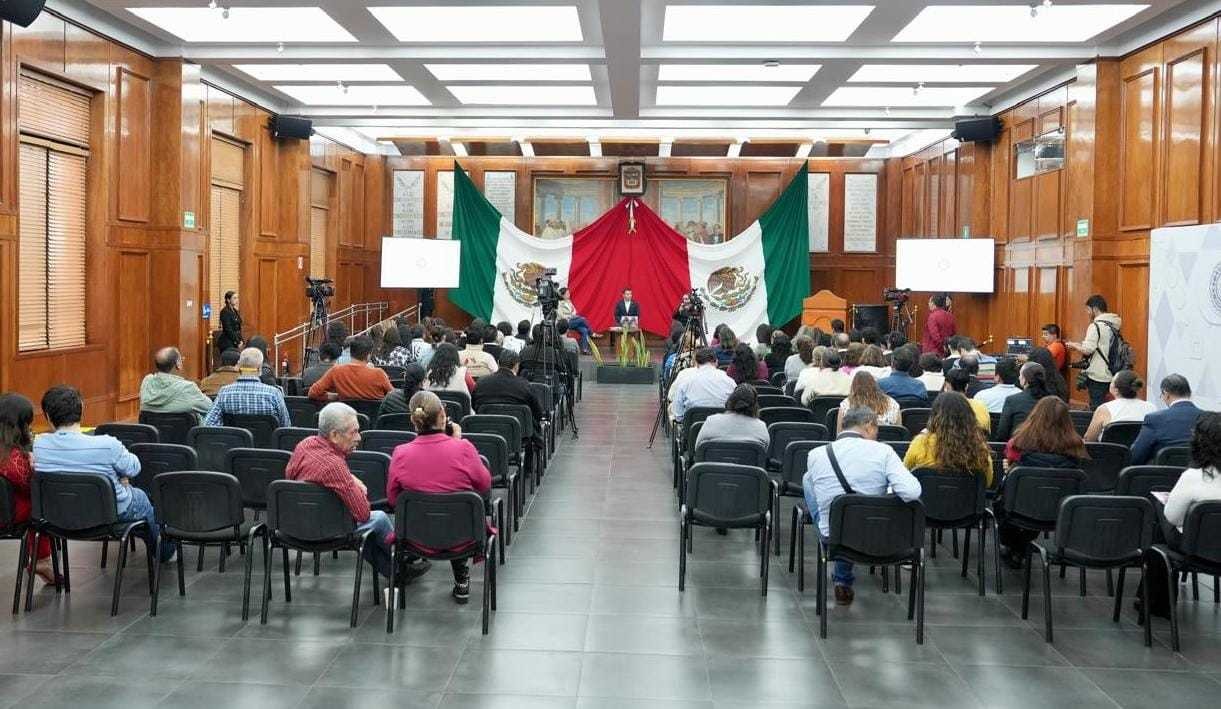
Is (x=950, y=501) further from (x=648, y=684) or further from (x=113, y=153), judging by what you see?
(x=113, y=153)

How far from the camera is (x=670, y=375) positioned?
1148cm

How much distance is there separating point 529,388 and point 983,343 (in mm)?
8834

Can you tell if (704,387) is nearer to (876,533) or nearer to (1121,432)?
(1121,432)

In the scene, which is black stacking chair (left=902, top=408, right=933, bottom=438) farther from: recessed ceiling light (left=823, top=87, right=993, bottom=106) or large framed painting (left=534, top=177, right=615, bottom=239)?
large framed painting (left=534, top=177, right=615, bottom=239)

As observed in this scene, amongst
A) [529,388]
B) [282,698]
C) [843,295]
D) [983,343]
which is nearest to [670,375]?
[529,388]

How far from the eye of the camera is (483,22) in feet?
35.7

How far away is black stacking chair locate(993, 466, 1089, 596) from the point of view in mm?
5531

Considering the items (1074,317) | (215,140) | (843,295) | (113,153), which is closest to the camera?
(113,153)

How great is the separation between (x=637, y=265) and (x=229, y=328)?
774 centimetres

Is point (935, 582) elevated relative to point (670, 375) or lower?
lower

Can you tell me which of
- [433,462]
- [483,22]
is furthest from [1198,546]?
[483,22]

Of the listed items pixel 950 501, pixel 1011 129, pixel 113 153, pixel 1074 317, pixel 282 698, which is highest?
pixel 1011 129

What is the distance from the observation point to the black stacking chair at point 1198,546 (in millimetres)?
4734

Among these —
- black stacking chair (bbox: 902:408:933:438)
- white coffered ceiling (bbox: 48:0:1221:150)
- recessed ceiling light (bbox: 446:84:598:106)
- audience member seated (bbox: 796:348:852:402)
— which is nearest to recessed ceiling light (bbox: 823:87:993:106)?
white coffered ceiling (bbox: 48:0:1221:150)
